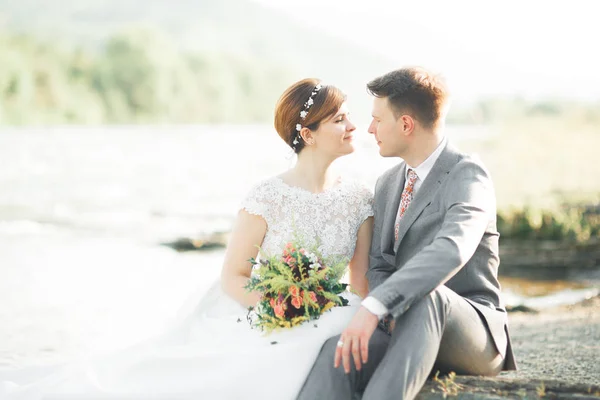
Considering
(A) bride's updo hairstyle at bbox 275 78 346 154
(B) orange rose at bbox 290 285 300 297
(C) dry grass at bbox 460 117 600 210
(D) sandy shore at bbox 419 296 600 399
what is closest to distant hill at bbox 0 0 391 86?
(C) dry grass at bbox 460 117 600 210

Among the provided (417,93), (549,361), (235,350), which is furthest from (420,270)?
(549,361)

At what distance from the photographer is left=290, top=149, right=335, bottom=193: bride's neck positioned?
3691mm

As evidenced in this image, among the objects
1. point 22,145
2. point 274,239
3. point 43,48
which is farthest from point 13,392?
point 43,48

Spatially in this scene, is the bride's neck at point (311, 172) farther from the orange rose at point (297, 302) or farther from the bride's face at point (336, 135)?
the orange rose at point (297, 302)

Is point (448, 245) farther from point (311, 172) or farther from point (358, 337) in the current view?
point (311, 172)

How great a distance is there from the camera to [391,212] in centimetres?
330

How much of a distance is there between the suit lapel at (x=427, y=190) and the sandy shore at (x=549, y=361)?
0.76 m

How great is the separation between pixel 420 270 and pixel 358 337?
343 millimetres

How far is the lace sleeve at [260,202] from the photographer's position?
3486 mm

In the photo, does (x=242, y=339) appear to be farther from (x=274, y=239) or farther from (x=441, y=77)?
(x=441, y=77)

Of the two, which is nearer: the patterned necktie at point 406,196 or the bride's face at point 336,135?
the patterned necktie at point 406,196

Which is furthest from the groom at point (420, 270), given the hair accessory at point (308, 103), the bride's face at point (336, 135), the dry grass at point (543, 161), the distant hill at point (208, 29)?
the distant hill at point (208, 29)

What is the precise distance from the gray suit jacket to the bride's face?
374 mm

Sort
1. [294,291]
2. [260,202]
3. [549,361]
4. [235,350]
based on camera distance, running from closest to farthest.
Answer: [294,291] → [235,350] → [260,202] → [549,361]
